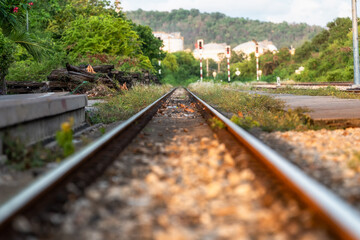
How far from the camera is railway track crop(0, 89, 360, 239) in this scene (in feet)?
7.06

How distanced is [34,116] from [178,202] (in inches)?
112

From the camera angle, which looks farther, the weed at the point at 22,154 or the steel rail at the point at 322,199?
the weed at the point at 22,154

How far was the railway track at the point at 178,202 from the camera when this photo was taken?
215 centimetres

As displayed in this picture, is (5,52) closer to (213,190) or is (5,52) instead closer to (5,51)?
(5,51)

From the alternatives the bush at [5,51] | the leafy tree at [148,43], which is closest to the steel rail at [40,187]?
the bush at [5,51]

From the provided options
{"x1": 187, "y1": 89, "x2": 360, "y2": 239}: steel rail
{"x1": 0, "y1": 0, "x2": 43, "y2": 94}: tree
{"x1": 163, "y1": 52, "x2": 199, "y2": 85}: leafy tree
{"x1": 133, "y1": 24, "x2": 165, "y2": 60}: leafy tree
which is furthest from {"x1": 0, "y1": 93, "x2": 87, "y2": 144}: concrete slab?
{"x1": 163, "y1": 52, "x2": 199, "y2": 85}: leafy tree

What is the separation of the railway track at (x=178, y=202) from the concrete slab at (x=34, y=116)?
3.12 ft

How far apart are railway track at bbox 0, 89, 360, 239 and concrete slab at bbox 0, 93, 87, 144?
951 mm

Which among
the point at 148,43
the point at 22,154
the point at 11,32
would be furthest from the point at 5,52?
the point at 148,43

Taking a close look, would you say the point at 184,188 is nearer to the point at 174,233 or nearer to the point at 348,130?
the point at 174,233

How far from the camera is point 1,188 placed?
3287 millimetres

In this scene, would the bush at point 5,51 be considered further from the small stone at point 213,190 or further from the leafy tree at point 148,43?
the leafy tree at point 148,43

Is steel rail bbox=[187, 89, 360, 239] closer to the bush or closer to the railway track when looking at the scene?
the railway track

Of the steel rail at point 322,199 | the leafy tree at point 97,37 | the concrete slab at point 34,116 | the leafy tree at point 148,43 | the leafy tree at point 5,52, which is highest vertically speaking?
the leafy tree at point 148,43
